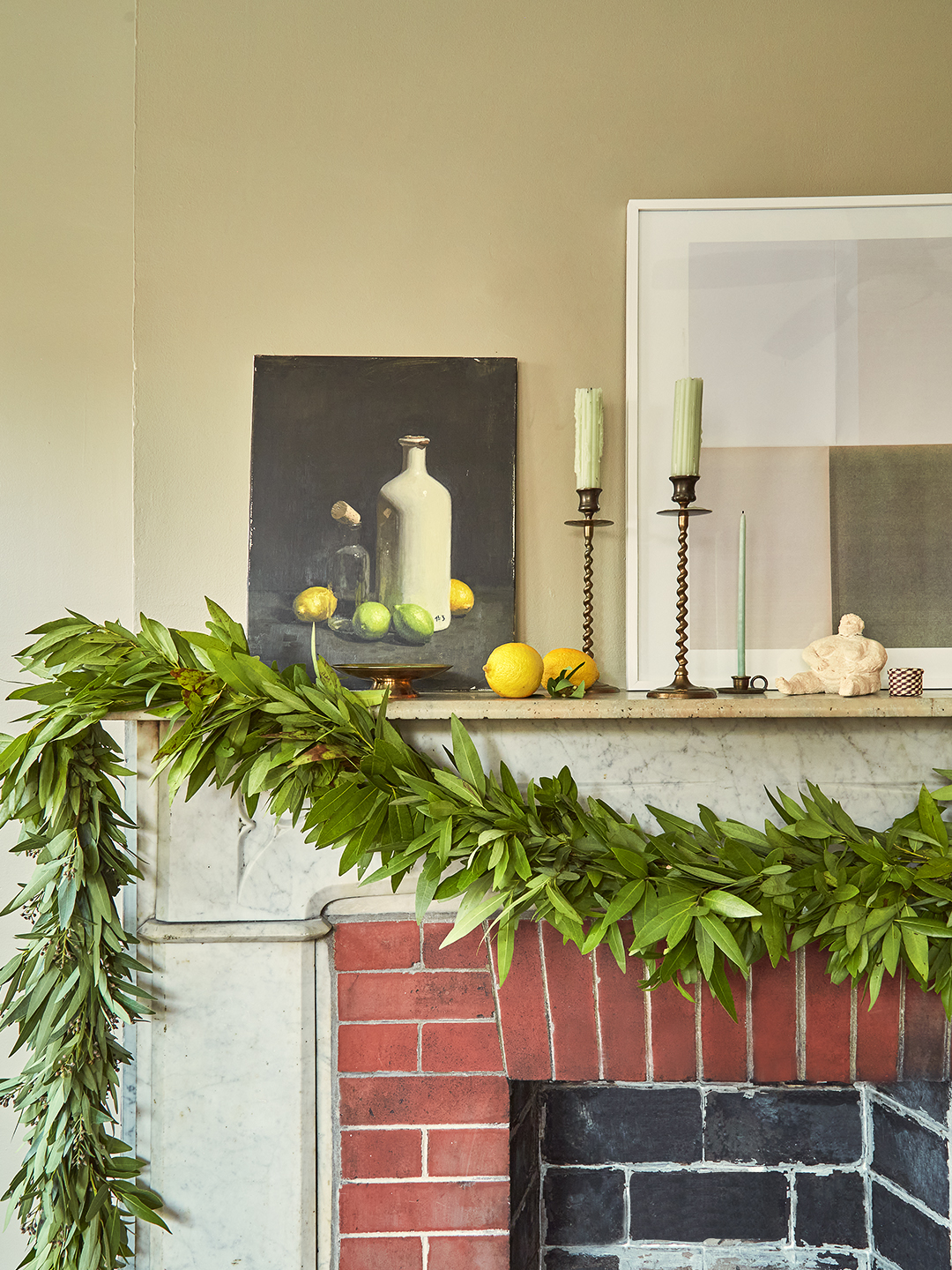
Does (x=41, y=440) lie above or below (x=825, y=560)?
above

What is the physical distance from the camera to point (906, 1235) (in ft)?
4.63

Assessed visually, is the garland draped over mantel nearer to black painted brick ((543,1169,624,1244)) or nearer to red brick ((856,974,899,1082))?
red brick ((856,974,899,1082))

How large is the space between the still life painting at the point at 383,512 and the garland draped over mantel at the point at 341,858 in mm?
213

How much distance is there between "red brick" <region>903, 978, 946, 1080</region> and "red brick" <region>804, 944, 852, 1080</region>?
0.08m

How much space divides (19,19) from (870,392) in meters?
1.59

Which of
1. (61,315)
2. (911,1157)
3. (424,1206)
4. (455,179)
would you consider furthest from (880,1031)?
(61,315)

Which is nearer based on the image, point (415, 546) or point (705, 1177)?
point (415, 546)

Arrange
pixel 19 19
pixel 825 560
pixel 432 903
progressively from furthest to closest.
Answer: pixel 19 19, pixel 825 560, pixel 432 903

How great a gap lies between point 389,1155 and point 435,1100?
0.11 meters

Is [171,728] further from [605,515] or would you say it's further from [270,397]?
[605,515]

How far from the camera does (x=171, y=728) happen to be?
1.18 m

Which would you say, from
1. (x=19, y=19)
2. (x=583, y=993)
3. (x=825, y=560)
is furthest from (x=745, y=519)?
(x=19, y=19)

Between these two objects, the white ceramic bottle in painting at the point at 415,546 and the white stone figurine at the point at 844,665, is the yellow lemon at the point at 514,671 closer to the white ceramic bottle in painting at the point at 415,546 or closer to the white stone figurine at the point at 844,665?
the white ceramic bottle in painting at the point at 415,546

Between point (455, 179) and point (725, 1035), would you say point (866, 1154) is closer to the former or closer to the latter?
point (725, 1035)
